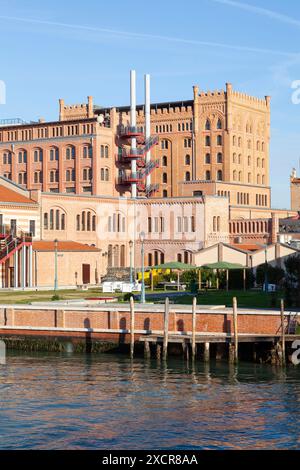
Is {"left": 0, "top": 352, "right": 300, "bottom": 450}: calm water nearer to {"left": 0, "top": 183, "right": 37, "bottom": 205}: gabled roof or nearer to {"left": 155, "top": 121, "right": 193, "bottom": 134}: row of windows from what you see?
{"left": 0, "top": 183, "right": 37, "bottom": 205}: gabled roof

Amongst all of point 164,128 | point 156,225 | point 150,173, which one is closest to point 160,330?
point 156,225

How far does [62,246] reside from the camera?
86375mm

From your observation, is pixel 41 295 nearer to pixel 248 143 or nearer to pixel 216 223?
pixel 216 223

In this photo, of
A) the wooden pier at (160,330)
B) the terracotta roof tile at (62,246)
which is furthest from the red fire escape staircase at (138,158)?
the wooden pier at (160,330)

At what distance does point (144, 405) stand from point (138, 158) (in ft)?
267

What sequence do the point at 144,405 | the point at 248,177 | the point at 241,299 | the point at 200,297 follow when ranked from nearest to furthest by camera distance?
1. the point at 144,405
2. the point at 241,299
3. the point at 200,297
4. the point at 248,177

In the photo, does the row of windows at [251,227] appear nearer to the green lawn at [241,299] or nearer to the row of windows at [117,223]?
the row of windows at [117,223]

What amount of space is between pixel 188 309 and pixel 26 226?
132 ft

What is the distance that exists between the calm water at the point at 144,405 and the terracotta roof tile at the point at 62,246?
121 ft

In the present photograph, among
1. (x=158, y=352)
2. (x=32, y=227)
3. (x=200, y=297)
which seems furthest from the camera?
(x=32, y=227)

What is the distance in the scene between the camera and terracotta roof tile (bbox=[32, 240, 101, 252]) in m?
84.8

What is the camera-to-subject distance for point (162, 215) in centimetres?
10162

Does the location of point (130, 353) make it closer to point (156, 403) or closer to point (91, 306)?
point (91, 306)

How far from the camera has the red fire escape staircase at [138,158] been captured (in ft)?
374
